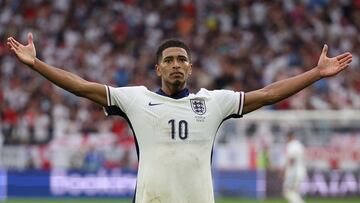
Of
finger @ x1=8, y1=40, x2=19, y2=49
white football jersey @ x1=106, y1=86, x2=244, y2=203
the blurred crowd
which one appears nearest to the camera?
white football jersey @ x1=106, y1=86, x2=244, y2=203

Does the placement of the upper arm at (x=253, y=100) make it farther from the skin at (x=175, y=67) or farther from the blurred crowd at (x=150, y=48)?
the blurred crowd at (x=150, y=48)

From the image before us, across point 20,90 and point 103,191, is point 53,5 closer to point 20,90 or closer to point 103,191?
point 20,90

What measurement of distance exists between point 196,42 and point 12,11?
547 cm

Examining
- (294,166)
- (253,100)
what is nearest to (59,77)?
(253,100)

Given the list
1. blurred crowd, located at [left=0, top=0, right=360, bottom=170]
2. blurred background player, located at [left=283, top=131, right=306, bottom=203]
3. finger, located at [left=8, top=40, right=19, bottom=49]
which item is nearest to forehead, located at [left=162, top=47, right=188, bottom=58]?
finger, located at [left=8, top=40, right=19, bottom=49]

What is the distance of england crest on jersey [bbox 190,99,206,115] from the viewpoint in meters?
7.85

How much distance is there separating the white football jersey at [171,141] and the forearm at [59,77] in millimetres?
228

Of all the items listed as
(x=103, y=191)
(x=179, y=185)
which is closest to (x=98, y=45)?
(x=103, y=191)

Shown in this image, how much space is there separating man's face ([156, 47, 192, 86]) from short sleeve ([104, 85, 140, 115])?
0.94ft

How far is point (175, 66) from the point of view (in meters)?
7.77

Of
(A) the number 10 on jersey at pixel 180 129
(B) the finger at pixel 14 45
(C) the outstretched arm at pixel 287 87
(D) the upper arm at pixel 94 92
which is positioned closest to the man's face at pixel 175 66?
(A) the number 10 on jersey at pixel 180 129

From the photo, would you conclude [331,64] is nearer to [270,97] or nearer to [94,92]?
[270,97]

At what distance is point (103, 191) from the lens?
27609 mm

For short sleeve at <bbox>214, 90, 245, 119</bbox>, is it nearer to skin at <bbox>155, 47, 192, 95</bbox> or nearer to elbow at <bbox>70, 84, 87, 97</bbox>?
skin at <bbox>155, 47, 192, 95</bbox>
